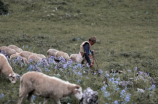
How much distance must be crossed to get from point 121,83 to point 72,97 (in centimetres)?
238

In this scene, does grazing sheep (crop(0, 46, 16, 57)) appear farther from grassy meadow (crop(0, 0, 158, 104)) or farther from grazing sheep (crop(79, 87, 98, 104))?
grazing sheep (crop(79, 87, 98, 104))

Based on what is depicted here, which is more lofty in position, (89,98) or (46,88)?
(46,88)

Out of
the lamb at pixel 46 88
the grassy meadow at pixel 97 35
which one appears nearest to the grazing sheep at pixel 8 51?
the grassy meadow at pixel 97 35

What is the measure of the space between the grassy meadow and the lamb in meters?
Result: 0.47

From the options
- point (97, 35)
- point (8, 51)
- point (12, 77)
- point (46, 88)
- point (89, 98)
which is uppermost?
point (46, 88)

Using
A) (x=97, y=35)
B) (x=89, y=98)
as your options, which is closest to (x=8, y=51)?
(x=89, y=98)

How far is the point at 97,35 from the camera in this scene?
22953 millimetres

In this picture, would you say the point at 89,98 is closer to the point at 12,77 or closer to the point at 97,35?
the point at 12,77

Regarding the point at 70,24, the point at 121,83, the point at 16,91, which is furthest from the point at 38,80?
the point at 70,24

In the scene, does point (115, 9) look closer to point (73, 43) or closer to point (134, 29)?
point (134, 29)

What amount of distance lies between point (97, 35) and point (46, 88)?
57.5 ft

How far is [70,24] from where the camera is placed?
26.6 metres

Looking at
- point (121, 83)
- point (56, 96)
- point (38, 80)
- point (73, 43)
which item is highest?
point (38, 80)

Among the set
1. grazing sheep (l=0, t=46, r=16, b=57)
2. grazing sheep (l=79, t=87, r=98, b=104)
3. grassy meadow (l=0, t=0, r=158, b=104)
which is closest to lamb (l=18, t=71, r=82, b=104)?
grazing sheep (l=79, t=87, r=98, b=104)
